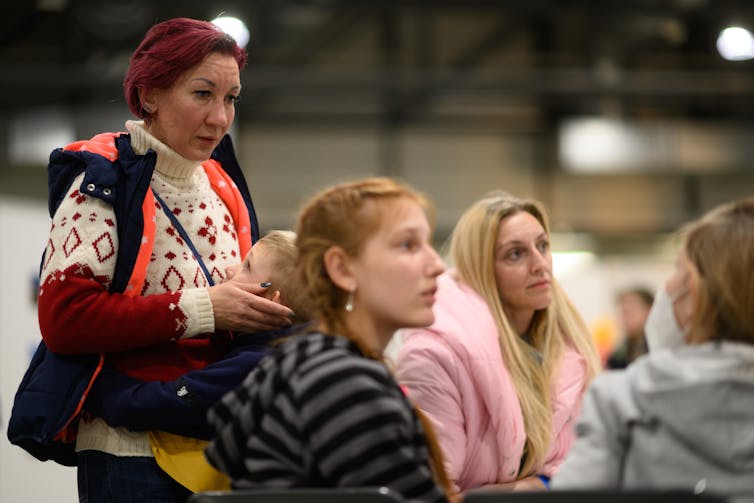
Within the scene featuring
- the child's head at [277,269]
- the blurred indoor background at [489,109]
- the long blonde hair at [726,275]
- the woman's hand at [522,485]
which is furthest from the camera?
the blurred indoor background at [489,109]

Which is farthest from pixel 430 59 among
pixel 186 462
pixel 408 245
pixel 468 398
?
pixel 408 245

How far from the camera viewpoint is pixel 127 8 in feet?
30.2

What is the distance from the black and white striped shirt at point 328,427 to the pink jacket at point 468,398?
A: 90cm

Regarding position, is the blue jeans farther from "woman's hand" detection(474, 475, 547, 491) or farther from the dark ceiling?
the dark ceiling

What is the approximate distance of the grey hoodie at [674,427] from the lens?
1872mm

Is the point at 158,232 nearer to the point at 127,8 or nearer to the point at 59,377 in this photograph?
the point at 59,377

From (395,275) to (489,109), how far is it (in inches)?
347

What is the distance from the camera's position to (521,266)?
9.91ft

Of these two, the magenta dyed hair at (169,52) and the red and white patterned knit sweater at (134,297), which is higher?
the magenta dyed hair at (169,52)

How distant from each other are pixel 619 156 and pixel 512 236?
7445mm

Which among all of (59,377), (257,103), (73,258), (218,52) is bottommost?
(59,377)

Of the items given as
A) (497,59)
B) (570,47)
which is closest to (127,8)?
(497,59)

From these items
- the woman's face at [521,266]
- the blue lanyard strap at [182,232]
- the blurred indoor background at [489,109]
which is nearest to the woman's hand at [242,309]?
the blue lanyard strap at [182,232]

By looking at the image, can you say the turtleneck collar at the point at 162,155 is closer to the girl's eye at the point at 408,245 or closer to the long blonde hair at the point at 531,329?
the girl's eye at the point at 408,245
